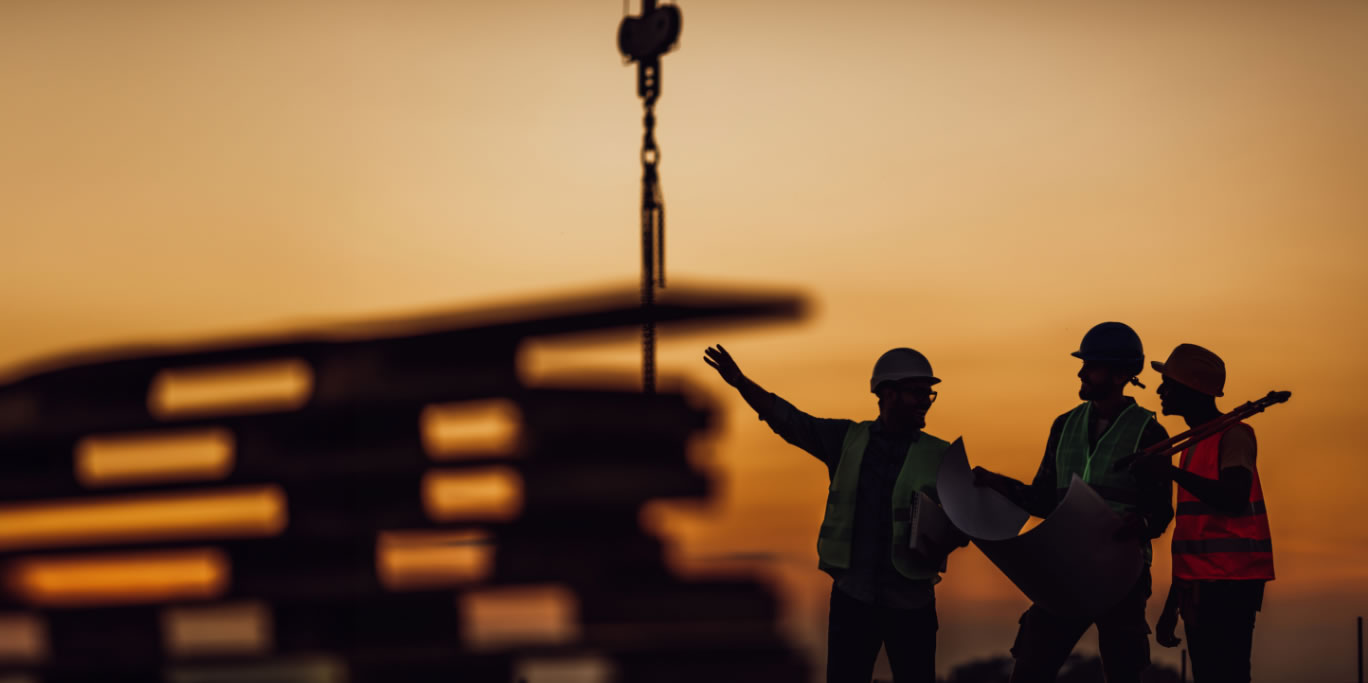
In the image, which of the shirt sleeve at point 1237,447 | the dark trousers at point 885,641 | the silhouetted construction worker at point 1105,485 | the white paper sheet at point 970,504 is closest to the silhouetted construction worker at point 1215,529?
the shirt sleeve at point 1237,447

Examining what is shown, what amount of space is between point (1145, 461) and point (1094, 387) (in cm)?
43

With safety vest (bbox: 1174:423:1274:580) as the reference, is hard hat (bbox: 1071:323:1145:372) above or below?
above

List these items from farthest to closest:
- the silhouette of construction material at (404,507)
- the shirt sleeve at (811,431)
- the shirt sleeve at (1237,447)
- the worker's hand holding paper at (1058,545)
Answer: the silhouette of construction material at (404,507) → the shirt sleeve at (811,431) → the shirt sleeve at (1237,447) → the worker's hand holding paper at (1058,545)

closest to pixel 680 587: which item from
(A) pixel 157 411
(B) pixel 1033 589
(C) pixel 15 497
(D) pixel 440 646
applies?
(D) pixel 440 646

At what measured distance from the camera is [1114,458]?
5.18 m

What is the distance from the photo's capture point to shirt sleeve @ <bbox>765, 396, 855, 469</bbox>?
546 cm

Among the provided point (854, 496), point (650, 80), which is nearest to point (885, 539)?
→ point (854, 496)

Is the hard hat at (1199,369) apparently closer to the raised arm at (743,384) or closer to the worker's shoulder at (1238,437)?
the worker's shoulder at (1238,437)

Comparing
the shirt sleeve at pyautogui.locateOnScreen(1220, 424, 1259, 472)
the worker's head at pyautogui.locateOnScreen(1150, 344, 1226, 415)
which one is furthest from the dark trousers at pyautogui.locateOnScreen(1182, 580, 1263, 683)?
the worker's head at pyautogui.locateOnScreen(1150, 344, 1226, 415)

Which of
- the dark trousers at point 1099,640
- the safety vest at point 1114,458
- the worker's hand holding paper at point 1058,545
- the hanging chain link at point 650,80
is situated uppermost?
the hanging chain link at point 650,80

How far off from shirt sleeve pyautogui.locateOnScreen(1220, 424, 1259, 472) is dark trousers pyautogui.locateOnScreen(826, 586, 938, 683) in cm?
120

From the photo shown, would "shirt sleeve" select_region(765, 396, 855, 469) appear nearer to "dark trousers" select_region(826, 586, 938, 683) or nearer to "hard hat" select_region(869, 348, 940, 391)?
"hard hat" select_region(869, 348, 940, 391)

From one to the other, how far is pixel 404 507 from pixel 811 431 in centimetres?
335

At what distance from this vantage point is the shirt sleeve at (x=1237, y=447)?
16.6ft
